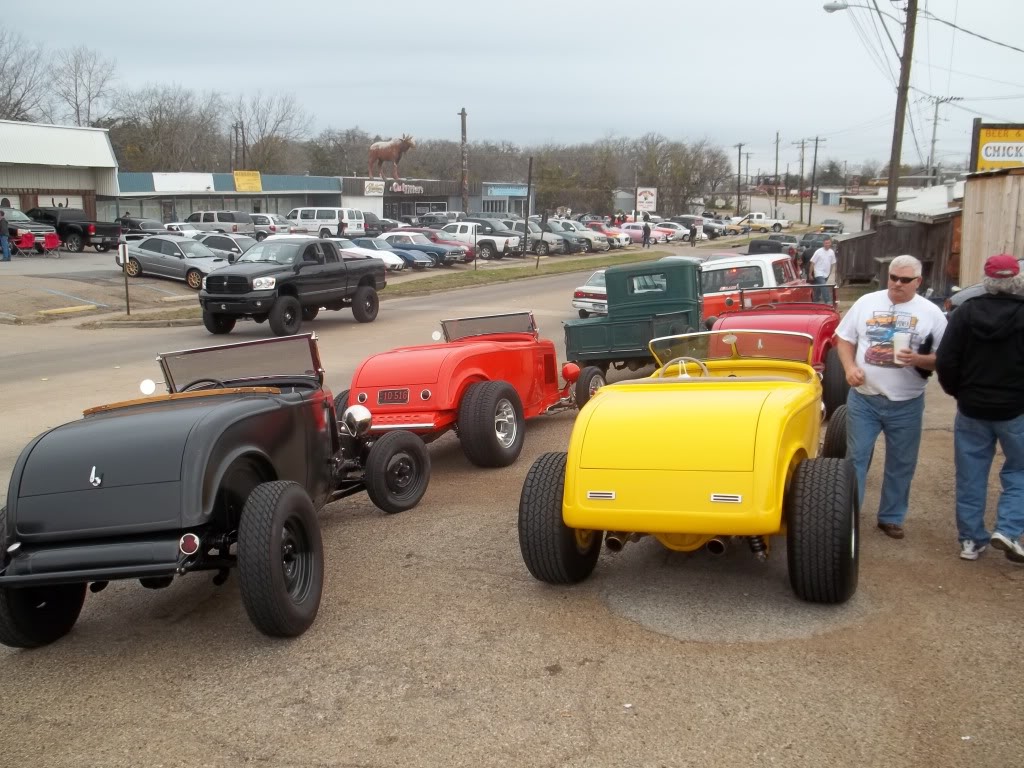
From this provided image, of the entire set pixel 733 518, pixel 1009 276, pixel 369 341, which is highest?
pixel 1009 276

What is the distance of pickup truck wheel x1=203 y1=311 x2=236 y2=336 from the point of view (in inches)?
791

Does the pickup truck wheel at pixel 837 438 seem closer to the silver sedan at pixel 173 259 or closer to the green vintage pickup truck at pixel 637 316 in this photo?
the green vintage pickup truck at pixel 637 316

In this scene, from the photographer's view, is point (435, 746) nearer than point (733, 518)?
Yes

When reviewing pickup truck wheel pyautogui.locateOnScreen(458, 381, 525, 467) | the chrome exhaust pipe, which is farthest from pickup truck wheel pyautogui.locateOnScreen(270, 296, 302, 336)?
the chrome exhaust pipe

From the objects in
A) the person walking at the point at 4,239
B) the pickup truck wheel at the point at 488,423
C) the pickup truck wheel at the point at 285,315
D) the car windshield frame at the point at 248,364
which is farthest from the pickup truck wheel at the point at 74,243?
the car windshield frame at the point at 248,364

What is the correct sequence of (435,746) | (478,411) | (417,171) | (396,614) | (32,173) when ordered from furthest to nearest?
(417,171)
(32,173)
(478,411)
(396,614)
(435,746)

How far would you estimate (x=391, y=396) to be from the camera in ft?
27.8

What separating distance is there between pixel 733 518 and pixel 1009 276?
7.60 ft

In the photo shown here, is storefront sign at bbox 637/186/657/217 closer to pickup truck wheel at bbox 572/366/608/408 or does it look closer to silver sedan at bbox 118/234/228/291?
silver sedan at bbox 118/234/228/291

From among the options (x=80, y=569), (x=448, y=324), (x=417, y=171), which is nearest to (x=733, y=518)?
(x=80, y=569)

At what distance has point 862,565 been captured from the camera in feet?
19.1

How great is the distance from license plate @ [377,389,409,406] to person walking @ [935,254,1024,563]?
434cm

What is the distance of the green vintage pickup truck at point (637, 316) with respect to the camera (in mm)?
12555

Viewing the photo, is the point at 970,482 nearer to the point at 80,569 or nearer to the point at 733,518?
the point at 733,518
